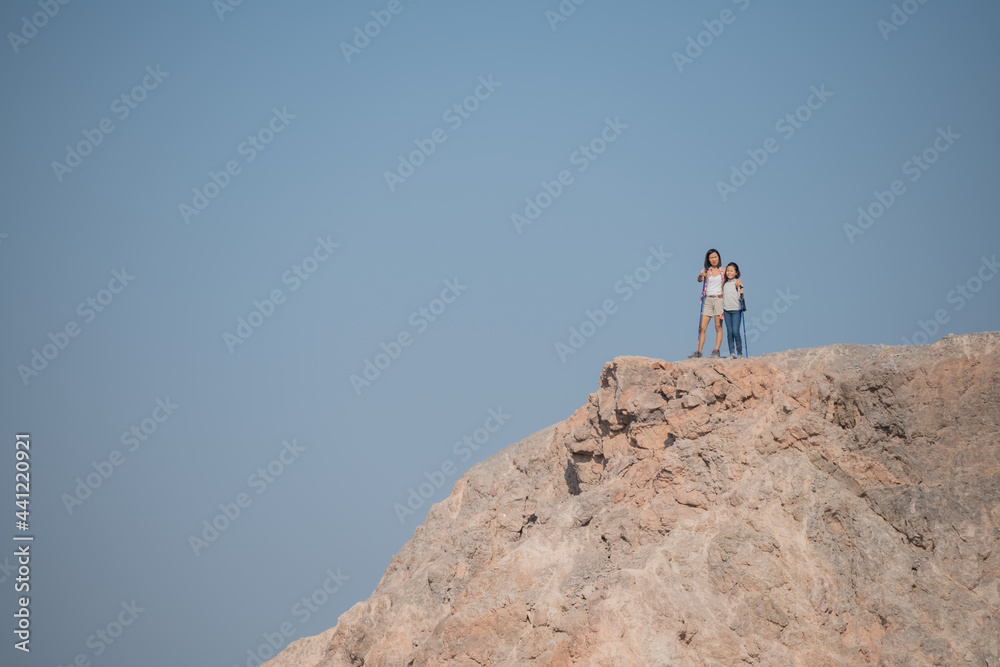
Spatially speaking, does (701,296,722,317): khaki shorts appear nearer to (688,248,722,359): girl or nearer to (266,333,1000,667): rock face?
(688,248,722,359): girl

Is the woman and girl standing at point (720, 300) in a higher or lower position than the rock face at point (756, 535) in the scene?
higher

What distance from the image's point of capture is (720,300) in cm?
2133

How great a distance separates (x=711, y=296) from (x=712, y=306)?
228 millimetres

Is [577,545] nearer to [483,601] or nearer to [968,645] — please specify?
[483,601]

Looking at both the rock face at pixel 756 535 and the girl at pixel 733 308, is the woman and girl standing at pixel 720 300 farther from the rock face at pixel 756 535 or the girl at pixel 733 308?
the rock face at pixel 756 535

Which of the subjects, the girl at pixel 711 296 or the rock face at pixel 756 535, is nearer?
the rock face at pixel 756 535

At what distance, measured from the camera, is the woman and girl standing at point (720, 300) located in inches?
827

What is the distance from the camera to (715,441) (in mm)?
17672

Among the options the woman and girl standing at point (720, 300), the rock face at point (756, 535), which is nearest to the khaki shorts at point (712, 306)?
the woman and girl standing at point (720, 300)

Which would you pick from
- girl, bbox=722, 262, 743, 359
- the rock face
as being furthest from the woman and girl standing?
the rock face

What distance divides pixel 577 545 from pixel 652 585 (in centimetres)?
202

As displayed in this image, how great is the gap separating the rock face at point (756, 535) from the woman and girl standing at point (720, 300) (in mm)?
1938

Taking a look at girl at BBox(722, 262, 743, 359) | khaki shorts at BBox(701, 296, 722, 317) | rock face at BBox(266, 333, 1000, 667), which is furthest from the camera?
khaki shorts at BBox(701, 296, 722, 317)

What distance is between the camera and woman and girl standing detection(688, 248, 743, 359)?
2100 cm
